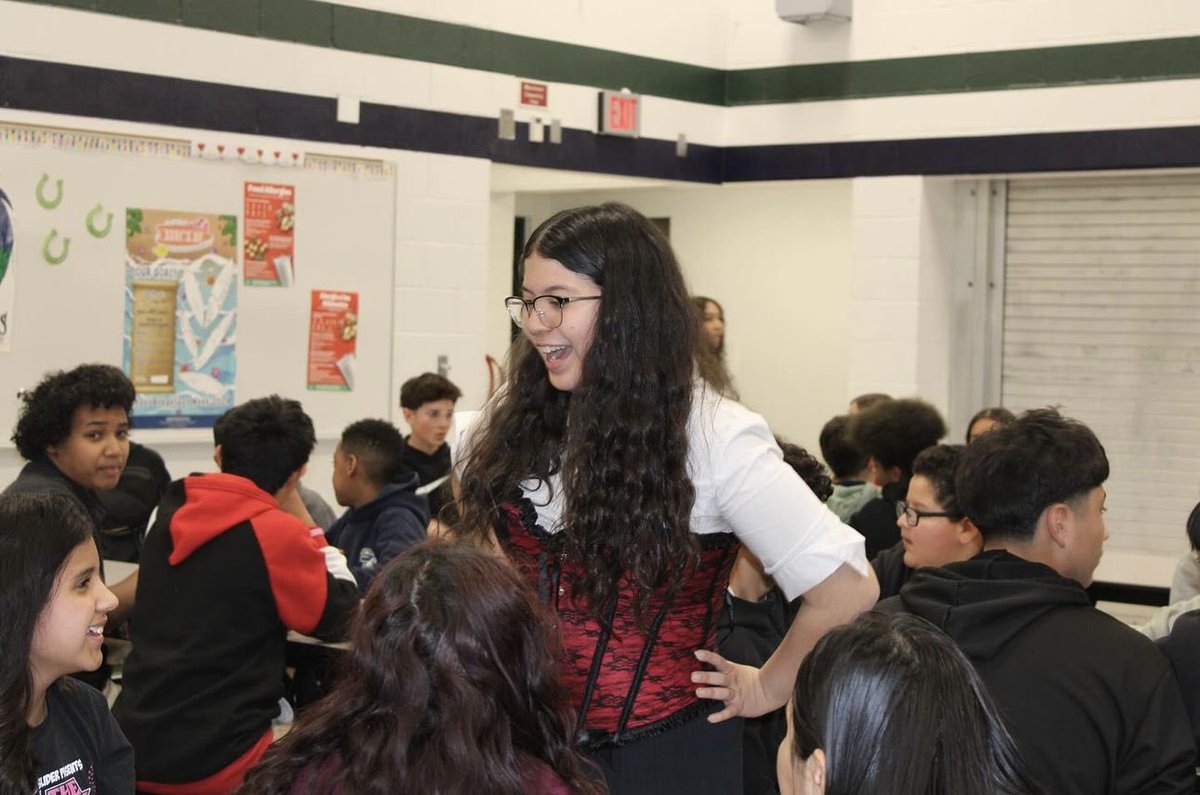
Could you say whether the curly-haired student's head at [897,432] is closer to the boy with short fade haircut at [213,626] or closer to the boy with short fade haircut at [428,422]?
A: the boy with short fade haircut at [428,422]

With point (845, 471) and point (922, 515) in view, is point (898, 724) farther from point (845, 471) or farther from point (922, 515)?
point (845, 471)

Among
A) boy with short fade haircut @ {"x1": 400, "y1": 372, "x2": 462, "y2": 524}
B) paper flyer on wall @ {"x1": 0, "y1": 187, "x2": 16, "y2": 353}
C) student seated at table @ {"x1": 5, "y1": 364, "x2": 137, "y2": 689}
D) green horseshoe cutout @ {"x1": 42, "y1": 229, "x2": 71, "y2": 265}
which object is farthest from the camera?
boy with short fade haircut @ {"x1": 400, "y1": 372, "x2": 462, "y2": 524}

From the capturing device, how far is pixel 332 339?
6457 mm

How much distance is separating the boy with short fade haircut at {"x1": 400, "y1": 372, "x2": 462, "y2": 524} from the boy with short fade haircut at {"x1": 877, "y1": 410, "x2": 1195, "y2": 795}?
11.8 feet

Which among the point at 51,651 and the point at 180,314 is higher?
the point at 180,314

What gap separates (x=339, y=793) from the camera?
5.29 feet

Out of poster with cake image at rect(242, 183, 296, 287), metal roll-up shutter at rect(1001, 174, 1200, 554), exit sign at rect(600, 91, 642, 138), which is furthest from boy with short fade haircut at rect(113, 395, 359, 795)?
metal roll-up shutter at rect(1001, 174, 1200, 554)

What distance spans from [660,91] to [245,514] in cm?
487

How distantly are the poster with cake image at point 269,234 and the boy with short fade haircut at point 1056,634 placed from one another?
4.17 m

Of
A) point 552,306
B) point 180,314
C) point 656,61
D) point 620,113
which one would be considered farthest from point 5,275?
point 552,306

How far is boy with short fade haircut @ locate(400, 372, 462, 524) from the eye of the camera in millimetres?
6027

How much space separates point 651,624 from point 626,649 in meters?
0.05

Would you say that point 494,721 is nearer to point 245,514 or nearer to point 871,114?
point 245,514

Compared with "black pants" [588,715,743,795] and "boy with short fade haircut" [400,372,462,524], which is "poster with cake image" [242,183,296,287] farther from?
"black pants" [588,715,743,795]
